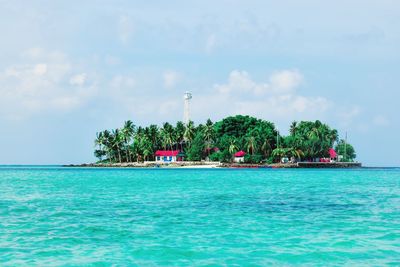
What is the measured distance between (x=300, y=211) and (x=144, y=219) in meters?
8.73

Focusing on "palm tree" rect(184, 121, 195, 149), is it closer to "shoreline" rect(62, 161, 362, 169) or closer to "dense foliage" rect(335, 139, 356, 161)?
"shoreline" rect(62, 161, 362, 169)

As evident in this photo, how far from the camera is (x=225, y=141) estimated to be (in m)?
134

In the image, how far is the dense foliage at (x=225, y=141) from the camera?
13025 centimetres

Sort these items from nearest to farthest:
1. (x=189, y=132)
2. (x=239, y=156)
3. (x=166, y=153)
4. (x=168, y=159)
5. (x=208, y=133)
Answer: (x=239, y=156) → (x=208, y=133) → (x=189, y=132) → (x=166, y=153) → (x=168, y=159)

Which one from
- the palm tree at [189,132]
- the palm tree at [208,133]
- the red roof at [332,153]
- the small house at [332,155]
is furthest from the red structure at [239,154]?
the red roof at [332,153]

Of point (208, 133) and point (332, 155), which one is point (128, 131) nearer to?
point (208, 133)

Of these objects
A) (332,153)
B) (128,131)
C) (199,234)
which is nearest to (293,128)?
(332,153)

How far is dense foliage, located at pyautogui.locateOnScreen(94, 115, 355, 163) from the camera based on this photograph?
427 feet

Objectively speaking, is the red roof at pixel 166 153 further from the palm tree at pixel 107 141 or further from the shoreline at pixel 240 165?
the palm tree at pixel 107 141

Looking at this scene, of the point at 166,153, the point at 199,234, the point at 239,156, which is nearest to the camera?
the point at 199,234

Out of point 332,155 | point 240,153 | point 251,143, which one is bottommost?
point 332,155

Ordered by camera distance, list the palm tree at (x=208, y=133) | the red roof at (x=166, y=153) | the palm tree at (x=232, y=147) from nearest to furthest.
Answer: the palm tree at (x=232, y=147) < the palm tree at (x=208, y=133) < the red roof at (x=166, y=153)

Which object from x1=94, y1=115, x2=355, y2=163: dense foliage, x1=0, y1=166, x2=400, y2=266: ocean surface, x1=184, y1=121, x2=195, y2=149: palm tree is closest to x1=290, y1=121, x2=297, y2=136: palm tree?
x1=94, y1=115, x2=355, y2=163: dense foliage

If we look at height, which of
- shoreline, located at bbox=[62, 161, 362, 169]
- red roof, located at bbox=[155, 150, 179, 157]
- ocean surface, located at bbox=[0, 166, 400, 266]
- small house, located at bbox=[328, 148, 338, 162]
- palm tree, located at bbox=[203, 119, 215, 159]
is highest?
palm tree, located at bbox=[203, 119, 215, 159]
